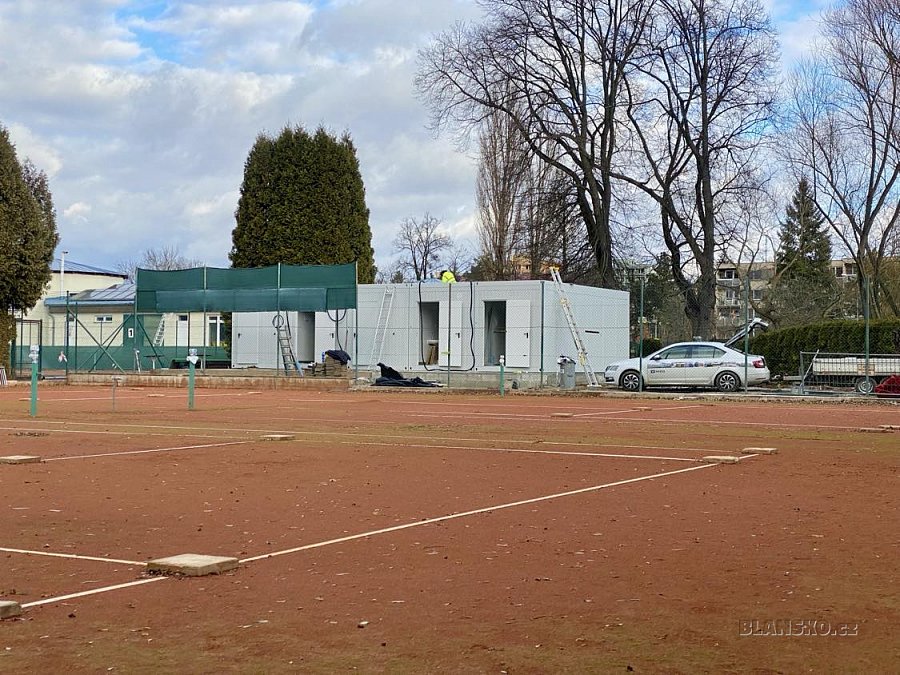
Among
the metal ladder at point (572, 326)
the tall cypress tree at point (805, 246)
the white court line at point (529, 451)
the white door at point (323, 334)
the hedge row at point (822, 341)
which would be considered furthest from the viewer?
the tall cypress tree at point (805, 246)

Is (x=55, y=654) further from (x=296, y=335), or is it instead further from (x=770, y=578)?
(x=296, y=335)

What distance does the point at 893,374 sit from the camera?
94.3ft

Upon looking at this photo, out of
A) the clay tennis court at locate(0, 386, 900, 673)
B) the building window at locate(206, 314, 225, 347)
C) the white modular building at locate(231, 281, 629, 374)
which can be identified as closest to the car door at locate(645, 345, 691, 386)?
the white modular building at locate(231, 281, 629, 374)

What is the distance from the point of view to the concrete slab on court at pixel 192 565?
22.5ft

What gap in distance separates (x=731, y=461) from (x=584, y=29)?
33.7 m

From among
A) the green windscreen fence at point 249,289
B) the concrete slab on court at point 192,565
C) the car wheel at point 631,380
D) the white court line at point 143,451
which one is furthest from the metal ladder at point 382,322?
the concrete slab on court at point 192,565

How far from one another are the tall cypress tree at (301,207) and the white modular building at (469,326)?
48.3ft

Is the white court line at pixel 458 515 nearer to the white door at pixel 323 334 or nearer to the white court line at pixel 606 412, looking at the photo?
the white court line at pixel 606 412

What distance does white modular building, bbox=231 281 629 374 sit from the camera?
36.3 m

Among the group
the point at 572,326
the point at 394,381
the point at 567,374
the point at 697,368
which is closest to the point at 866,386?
the point at 697,368

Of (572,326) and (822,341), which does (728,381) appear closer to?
(822,341)

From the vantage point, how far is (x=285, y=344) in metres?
39.7

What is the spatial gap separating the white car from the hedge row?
3.73m

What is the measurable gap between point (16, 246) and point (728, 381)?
1030 inches
